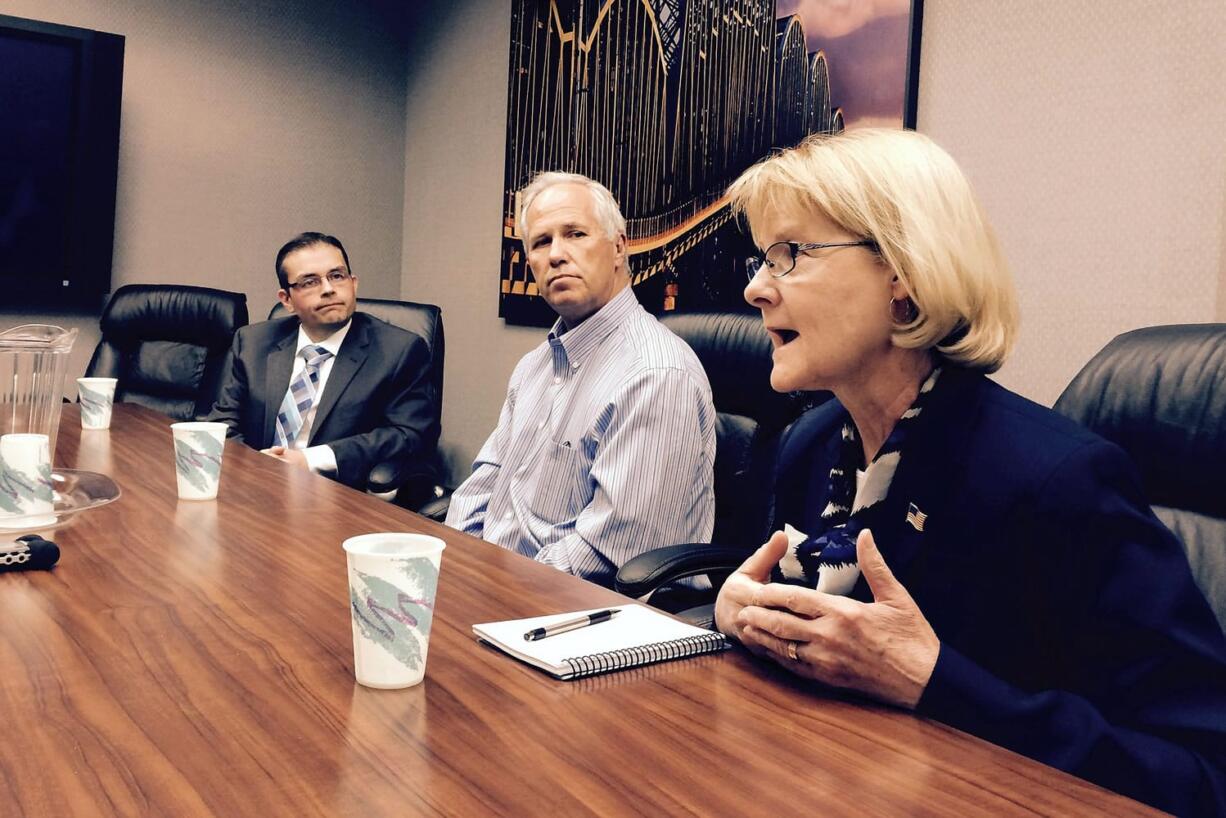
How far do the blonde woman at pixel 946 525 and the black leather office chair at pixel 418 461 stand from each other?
1291mm

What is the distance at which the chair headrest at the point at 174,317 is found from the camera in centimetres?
364

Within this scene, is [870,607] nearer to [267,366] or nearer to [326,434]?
[326,434]

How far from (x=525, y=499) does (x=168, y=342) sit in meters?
2.26

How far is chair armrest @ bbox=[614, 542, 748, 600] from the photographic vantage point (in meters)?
1.56

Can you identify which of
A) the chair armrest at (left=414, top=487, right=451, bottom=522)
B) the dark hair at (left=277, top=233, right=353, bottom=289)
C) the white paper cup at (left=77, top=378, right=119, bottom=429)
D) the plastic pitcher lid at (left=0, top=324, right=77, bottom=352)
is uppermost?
the dark hair at (left=277, top=233, right=353, bottom=289)


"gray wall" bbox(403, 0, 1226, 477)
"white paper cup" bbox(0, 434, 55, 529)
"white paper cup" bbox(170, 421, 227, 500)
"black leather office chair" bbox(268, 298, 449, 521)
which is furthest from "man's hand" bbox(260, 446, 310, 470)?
"gray wall" bbox(403, 0, 1226, 477)

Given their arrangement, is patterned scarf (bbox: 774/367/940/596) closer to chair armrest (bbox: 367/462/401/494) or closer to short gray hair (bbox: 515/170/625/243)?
short gray hair (bbox: 515/170/625/243)

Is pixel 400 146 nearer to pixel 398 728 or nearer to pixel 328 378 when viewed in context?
pixel 328 378

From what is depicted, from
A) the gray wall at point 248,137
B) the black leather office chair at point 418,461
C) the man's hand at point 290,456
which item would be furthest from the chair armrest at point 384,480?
the gray wall at point 248,137

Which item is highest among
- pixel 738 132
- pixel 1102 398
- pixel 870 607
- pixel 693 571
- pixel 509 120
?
pixel 509 120

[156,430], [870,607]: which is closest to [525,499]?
[156,430]

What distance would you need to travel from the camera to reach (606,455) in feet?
6.09

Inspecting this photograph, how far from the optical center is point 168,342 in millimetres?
3684

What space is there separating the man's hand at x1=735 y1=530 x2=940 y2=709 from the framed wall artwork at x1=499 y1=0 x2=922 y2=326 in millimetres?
1328
